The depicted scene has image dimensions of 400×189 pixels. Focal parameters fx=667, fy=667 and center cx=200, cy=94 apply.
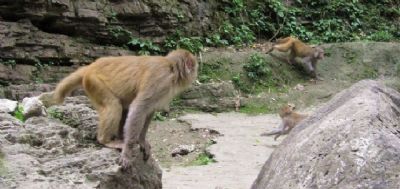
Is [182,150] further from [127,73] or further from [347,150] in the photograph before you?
[347,150]

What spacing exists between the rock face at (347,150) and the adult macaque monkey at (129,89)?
138 cm

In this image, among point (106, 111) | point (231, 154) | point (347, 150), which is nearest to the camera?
point (347, 150)

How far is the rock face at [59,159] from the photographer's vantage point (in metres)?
4.82

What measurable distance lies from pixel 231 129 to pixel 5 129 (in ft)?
27.7

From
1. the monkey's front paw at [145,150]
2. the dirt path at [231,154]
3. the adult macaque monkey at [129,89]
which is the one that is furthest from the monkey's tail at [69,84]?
the dirt path at [231,154]

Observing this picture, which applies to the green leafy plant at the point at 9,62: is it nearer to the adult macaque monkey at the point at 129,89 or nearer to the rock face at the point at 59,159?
the adult macaque monkey at the point at 129,89

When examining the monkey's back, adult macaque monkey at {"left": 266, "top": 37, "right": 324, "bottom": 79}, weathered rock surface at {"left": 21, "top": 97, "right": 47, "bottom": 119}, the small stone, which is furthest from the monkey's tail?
adult macaque monkey at {"left": 266, "top": 37, "right": 324, "bottom": 79}

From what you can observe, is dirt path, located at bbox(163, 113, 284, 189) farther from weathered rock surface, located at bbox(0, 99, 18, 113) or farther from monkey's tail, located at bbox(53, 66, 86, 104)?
weathered rock surface, located at bbox(0, 99, 18, 113)

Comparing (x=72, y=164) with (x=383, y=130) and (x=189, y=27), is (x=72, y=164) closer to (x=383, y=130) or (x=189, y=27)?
(x=383, y=130)

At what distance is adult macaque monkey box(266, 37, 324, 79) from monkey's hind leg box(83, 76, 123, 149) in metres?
11.9

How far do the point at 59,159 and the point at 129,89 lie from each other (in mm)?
1216

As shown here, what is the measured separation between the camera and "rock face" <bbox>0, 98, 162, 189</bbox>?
4820mm

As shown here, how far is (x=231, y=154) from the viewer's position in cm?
1154

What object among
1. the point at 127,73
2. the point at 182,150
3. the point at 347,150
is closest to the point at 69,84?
the point at 127,73
